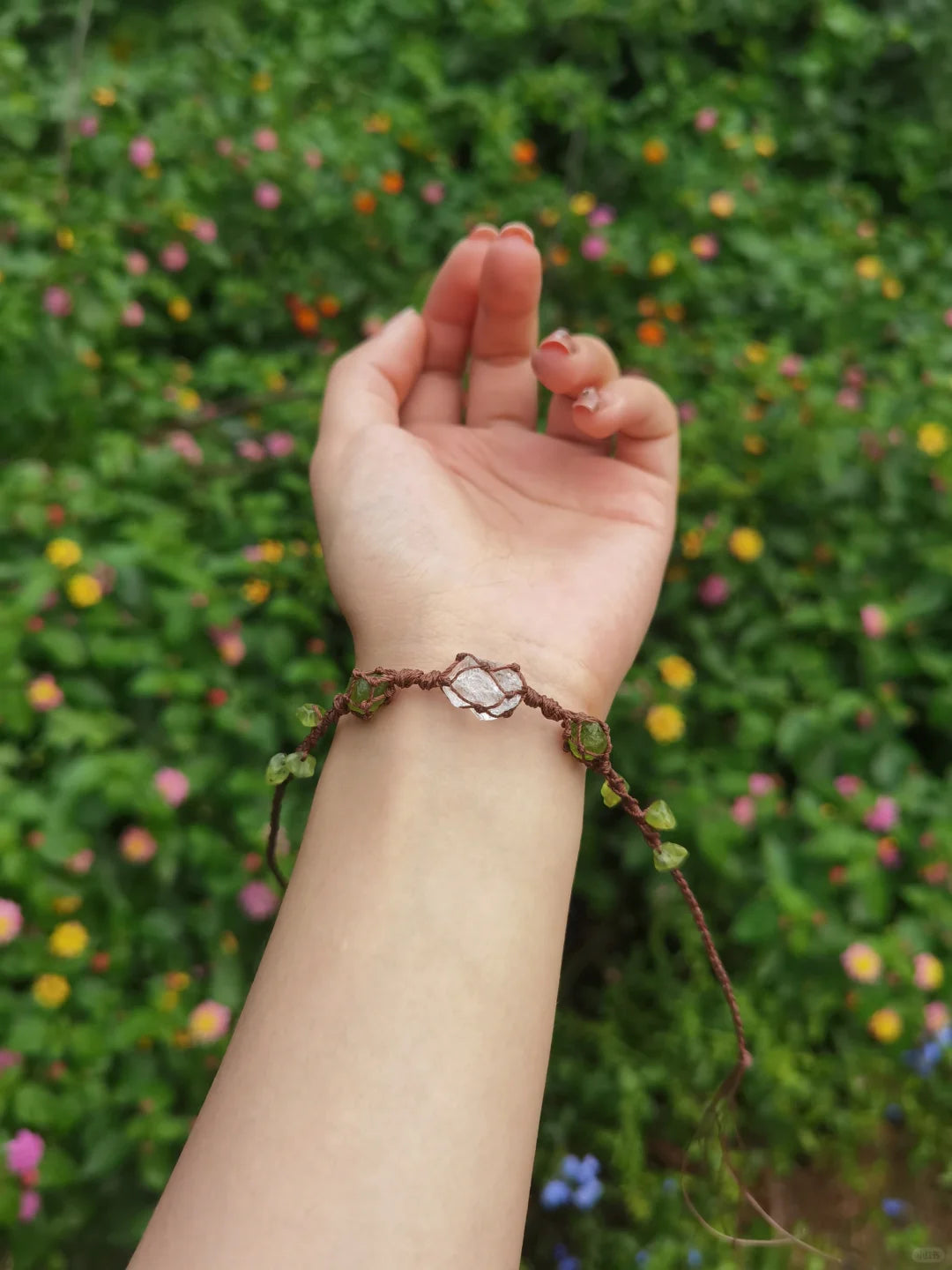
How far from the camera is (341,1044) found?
31.9 inches

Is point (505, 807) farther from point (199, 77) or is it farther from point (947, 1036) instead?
point (199, 77)

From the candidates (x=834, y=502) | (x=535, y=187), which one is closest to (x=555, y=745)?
(x=834, y=502)

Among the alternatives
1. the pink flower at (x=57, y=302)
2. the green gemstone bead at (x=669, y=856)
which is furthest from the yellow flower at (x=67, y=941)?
the pink flower at (x=57, y=302)

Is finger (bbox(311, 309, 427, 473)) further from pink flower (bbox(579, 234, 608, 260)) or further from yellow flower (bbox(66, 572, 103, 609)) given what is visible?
pink flower (bbox(579, 234, 608, 260))

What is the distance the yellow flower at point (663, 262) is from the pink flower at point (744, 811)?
129 cm

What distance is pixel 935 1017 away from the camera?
4.73 ft

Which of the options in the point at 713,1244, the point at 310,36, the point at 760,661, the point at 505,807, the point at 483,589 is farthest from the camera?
the point at 310,36

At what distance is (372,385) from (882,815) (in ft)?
3.51

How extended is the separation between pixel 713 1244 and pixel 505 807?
95cm

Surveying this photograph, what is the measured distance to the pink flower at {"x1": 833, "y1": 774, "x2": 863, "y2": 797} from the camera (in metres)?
1.60

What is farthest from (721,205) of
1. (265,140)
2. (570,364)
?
(570,364)

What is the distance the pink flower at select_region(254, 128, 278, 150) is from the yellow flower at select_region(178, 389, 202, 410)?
2.28 ft

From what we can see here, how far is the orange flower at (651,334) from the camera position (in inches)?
84.6

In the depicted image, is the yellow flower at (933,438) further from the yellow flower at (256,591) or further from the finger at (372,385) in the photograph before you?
the yellow flower at (256,591)
